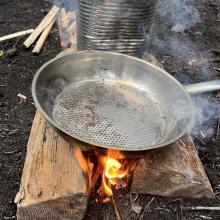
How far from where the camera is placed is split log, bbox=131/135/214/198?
2197mm

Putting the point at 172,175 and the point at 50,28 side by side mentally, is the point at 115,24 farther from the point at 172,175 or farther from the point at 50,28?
the point at 50,28

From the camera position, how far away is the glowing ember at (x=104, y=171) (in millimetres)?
2148

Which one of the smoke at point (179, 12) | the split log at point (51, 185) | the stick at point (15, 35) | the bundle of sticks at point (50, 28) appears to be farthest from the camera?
the smoke at point (179, 12)

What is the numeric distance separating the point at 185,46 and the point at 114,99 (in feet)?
6.52

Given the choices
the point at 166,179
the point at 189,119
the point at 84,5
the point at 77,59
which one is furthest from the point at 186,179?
the point at 84,5

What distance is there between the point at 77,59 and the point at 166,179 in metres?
1.02

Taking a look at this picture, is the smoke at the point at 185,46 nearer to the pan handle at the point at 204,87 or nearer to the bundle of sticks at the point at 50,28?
the pan handle at the point at 204,87

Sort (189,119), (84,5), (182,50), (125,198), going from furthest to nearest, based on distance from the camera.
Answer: (182,50), (84,5), (125,198), (189,119)

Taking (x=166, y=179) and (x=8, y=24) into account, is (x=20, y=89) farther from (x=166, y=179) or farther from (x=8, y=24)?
(x=166, y=179)

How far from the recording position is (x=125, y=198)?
232 centimetres

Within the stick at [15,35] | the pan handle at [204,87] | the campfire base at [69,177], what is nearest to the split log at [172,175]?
the campfire base at [69,177]

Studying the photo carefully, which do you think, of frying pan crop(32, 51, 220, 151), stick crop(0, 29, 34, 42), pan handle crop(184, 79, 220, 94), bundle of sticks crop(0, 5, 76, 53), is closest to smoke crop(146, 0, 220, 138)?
frying pan crop(32, 51, 220, 151)

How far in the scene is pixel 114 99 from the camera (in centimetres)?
244

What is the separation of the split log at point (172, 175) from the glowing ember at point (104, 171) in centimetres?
7
